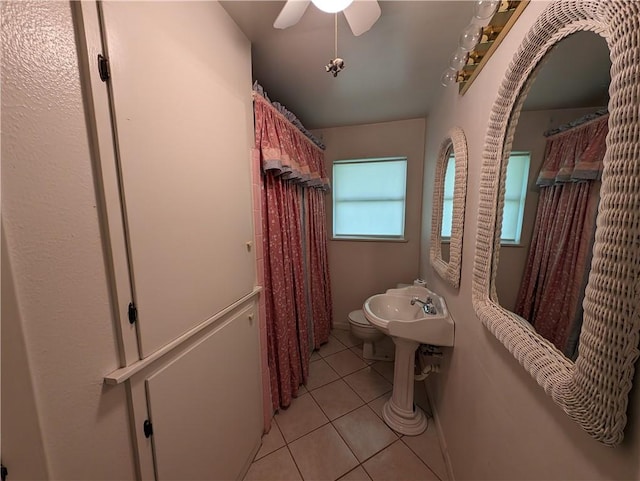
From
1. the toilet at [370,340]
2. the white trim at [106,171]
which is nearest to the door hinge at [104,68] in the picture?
the white trim at [106,171]

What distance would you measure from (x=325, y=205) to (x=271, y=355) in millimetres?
1764

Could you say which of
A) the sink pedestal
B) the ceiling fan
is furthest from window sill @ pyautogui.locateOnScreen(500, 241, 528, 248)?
the ceiling fan

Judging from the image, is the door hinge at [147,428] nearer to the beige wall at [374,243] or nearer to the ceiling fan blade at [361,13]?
the ceiling fan blade at [361,13]

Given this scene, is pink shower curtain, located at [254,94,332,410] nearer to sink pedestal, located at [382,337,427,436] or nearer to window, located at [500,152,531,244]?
sink pedestal, located at [382,337,427,436]

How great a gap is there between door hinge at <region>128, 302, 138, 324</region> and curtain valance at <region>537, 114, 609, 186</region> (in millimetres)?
1247

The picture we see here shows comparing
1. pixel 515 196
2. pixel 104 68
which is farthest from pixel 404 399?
pixel 104 68

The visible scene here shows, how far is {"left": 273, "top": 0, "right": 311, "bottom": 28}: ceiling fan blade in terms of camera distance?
89cm

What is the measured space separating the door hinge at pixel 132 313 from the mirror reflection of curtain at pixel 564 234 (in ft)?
3.85

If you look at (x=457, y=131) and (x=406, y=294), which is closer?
(x=457, y=131)

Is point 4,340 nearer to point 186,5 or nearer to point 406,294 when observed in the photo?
point 186,5

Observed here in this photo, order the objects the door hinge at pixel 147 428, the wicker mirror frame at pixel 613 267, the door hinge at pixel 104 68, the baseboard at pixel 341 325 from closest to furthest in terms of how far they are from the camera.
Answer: the wicker mirror frame at pixel 613 267, the door hinge at pixel 104 68, the door hinge at pixel 147 428, the baseboard at pixel 341 325

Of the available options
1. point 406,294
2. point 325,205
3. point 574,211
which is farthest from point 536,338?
point 325,205

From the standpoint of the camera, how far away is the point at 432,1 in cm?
105

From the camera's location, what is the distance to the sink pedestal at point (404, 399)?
153cm
